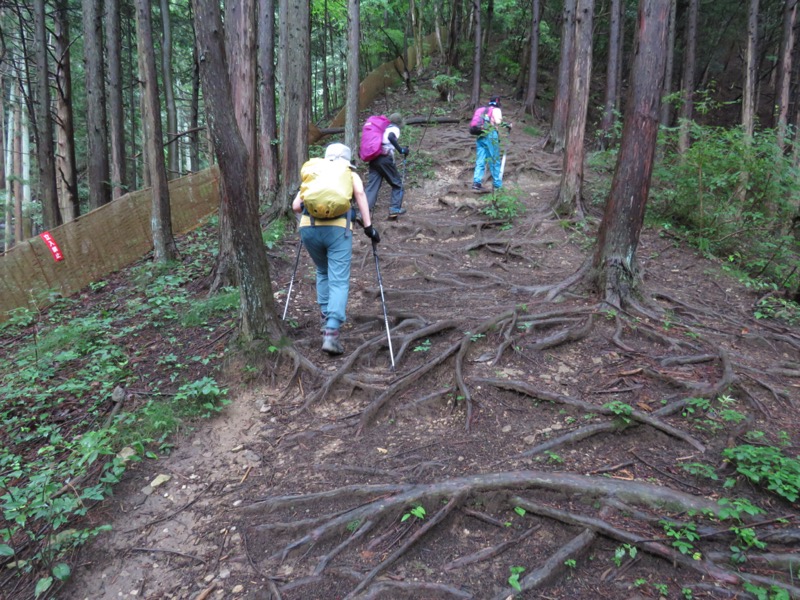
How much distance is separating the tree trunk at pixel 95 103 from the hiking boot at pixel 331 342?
10.5 metres

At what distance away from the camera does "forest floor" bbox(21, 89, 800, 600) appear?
2.54 meters

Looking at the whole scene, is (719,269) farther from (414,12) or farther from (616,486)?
(414,12)

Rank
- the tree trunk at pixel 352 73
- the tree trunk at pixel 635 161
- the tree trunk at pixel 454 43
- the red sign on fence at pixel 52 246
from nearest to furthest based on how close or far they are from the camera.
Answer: the tree trunk at pixel 635 161 < the red sign on fence at pixel 52 246 < the tree trunk at pixel 352 73 < the tree trunk at pixel 454 43

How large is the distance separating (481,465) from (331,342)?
7.06 ft

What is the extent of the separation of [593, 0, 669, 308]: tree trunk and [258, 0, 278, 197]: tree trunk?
7973mm

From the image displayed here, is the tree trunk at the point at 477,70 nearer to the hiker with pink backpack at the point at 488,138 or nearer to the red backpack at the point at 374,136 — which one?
the hiker with pink backpack at the point at 488,138

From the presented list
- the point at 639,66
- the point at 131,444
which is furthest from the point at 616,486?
the point at 639,66

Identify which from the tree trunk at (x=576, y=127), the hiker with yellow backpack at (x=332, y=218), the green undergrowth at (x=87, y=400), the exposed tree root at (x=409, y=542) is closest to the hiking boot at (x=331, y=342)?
the hiker with yellow backpack at (x=332, y=218)

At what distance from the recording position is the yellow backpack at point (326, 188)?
178 inches

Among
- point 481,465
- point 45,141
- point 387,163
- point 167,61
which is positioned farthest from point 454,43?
point 481,465

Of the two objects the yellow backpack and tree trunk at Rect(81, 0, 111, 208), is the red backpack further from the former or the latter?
tree trunk at Rect(81, 0, 111, 208)

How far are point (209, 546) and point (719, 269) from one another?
7.66 m

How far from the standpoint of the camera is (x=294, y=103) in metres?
10.3

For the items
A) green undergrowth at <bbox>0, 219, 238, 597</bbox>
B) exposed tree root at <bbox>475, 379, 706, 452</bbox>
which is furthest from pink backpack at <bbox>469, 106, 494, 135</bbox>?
exposed tree root at <bbox>475, 379, 706, 452</bbox>
